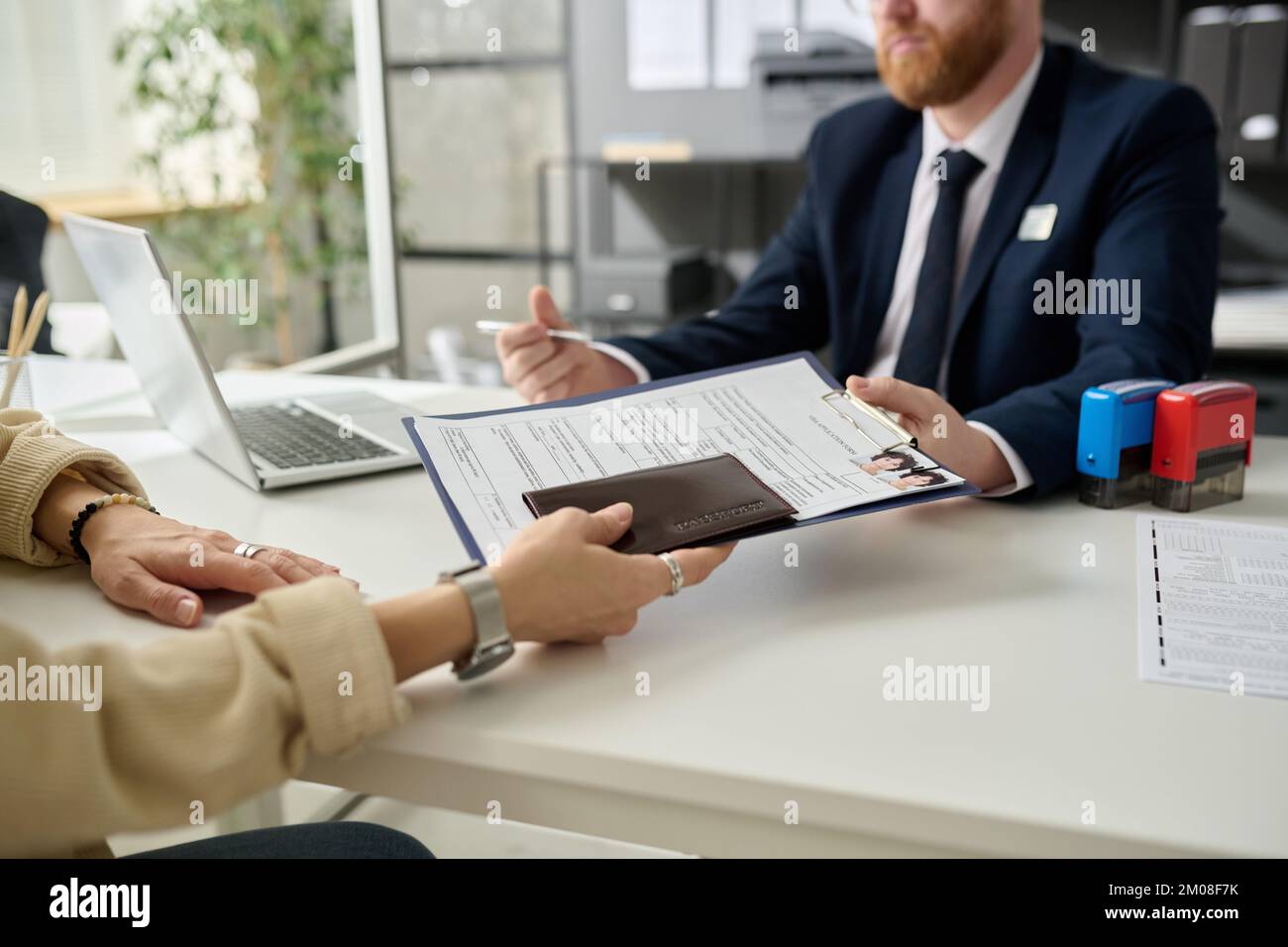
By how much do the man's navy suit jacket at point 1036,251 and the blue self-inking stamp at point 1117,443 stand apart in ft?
0.20

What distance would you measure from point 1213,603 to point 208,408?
91 cm

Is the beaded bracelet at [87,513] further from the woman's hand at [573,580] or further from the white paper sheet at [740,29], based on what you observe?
the white paper sheet at [740,29]

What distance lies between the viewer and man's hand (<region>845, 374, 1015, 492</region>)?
988 mm

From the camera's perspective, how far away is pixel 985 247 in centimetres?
149

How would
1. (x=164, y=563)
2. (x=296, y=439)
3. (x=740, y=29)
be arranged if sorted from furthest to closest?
(x=740, y=29) → (x=296, y=439) → (x=164, y=563)

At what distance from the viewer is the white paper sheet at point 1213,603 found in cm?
73

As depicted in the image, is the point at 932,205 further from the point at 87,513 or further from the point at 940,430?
the point at 87,513

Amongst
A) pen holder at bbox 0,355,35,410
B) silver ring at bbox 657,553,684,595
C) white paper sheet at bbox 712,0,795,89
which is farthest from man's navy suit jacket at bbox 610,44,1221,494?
white paper sheet at bbox 712,0,795,89

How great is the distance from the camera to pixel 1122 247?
139 cm

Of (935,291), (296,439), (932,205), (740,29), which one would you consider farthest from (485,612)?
(740,29)

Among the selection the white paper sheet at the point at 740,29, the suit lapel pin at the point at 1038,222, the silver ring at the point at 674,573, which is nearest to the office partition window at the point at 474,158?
the white paper sheet at the point at 740,29

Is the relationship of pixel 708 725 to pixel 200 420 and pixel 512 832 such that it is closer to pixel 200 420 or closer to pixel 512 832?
pixel 200 420

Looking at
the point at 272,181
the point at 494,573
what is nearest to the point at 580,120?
the point at 272,181
